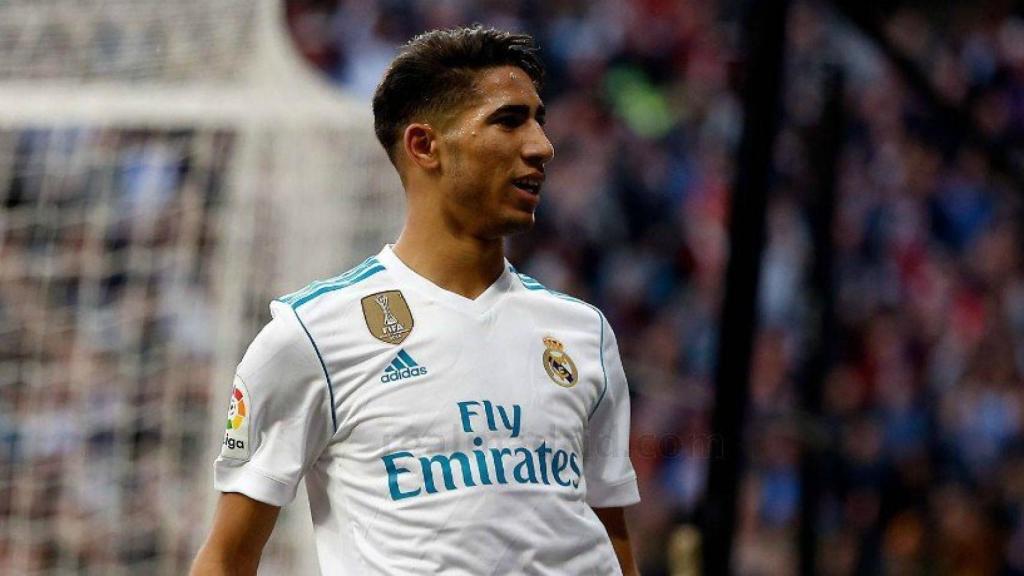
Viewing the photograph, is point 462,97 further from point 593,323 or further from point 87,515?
point 87,515

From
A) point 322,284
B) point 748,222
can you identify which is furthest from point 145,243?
point 322,284

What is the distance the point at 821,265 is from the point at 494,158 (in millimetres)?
3250

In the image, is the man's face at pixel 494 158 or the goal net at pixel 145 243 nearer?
the man's face at pixel 494 158

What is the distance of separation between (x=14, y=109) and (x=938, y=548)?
459 cm

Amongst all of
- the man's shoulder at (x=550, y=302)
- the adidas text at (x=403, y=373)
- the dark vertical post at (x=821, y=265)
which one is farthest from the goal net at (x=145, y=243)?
the adidas text at (x=403, y=373)

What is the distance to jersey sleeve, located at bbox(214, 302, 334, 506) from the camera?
2.01 metres

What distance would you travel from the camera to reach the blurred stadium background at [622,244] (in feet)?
14.7

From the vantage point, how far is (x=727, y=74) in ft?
24.7

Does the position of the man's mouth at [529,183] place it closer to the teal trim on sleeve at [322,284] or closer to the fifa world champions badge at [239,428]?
the teal trim on sleeve at [322,284]

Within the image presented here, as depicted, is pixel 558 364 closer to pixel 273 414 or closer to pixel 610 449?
pixel 610 449

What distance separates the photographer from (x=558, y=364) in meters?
2.18

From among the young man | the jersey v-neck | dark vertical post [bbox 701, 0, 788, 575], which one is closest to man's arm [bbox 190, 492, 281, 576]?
the young man

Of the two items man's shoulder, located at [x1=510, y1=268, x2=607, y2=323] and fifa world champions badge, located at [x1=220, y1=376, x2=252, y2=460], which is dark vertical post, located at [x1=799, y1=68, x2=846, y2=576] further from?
fifa world champions badge, located at [x1=220, y1=376, x2=252, y2=460]

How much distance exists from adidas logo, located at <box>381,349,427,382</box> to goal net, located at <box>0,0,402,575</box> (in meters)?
2.30
